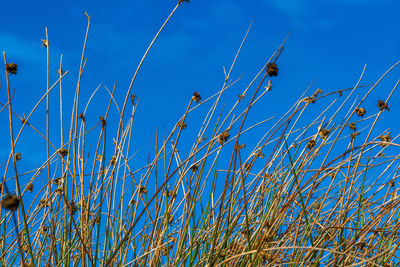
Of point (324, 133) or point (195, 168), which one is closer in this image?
point (324, 133)

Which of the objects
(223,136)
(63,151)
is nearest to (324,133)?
(223,136)

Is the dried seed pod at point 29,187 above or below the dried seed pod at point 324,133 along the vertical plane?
above

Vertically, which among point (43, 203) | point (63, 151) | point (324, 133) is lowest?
point (324, 133)

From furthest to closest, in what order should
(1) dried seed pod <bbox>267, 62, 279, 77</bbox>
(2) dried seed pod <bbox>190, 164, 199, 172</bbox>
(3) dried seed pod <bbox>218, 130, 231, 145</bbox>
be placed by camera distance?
(2) dried seed pod <bbox>190, 164, 199, 172</bbox> → (3) dried seed pod <bbox>218, 130, 231, 145</bbox> → (1) dried seed pod <bbox>267, 62, 279, 77</bbox>

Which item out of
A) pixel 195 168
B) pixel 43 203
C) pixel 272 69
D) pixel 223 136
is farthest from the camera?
pixel 43 203

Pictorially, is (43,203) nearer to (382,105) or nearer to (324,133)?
(324,133)

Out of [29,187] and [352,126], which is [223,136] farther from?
[29,187]

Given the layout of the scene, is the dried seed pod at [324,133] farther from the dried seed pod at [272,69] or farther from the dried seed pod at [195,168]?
the dried seed pod at [195,168]

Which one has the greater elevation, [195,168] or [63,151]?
[63,151]

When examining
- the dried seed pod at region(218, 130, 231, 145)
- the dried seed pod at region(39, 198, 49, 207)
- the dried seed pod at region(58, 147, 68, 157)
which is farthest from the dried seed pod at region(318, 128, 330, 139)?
the dried seed pod at region(39, 198, 49, 207)

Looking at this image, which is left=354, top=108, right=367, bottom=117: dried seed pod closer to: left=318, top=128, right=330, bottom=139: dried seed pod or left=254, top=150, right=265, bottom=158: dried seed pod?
left=318, top=128, right=330, bottom=139: dried seed pod

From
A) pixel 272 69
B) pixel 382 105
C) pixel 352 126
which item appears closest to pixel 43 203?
pixel 272 69

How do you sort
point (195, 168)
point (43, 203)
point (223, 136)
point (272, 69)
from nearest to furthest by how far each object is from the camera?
point (272, 69) < point (223, 136) < point (195, 168) < point (43, 203)

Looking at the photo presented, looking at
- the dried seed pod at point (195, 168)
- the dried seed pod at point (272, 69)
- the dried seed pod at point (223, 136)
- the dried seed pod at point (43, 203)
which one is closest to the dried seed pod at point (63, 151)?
the dried seed pod at point (43, 203)
